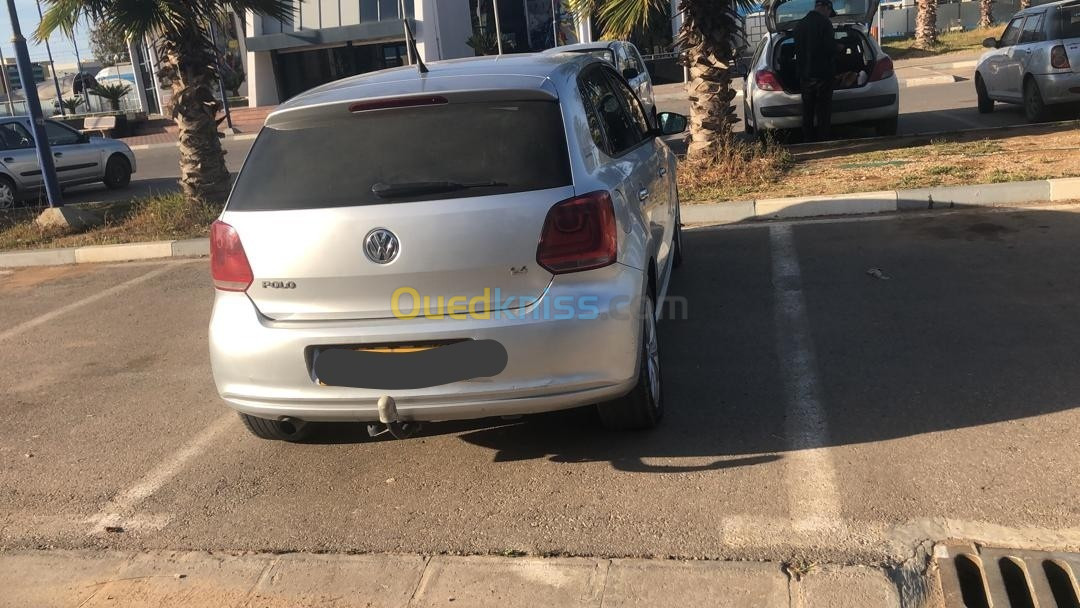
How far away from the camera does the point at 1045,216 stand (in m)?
7.35

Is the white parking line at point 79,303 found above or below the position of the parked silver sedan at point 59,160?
below

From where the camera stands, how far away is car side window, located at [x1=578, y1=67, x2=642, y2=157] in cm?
447

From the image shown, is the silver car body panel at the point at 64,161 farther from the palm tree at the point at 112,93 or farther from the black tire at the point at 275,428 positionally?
the palm tree at the point at 112,93

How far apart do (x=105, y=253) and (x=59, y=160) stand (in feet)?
23.9

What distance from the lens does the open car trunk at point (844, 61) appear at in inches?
430

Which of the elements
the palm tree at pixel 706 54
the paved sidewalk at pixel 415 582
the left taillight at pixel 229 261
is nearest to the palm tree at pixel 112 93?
the palm tree at pixel 706 54

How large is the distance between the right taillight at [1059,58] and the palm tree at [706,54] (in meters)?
4.09

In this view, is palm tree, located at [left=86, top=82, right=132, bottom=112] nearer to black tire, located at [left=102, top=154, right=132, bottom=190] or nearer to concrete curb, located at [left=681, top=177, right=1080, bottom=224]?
black tire, located at [left=102, top=154, right=132, bottom=190]

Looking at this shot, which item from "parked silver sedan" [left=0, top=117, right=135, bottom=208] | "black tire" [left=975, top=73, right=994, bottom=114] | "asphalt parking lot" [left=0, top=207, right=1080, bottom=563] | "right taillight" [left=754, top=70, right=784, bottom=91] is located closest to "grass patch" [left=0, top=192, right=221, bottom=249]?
"parked silver sedan" [left=0, top=117, right=135, bottom=208]

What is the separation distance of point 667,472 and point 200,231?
781cm

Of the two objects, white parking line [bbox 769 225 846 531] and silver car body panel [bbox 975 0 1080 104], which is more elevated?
silver car body panel [bbox 975 0 1080 104]

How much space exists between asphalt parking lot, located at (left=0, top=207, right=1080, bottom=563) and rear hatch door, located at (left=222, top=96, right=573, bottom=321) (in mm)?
865

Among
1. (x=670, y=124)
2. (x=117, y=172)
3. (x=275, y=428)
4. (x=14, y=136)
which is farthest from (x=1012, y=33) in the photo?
(x=14, y=136)

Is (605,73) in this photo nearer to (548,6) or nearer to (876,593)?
(876,593)
